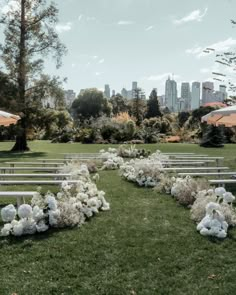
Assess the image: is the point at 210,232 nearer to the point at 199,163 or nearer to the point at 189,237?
the point at 189,237

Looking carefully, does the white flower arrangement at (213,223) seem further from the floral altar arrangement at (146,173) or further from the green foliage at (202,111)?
the green foliage at (202,111)

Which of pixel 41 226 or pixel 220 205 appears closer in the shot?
pixel 41 226

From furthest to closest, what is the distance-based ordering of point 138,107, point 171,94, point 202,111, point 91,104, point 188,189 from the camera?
point 171,94, point 91,104, point 138,107, point 202,111, point 188,189

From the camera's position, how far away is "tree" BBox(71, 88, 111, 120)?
219 feet

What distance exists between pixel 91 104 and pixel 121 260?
63196 millimetres

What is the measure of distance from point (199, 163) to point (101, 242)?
7.12 meters

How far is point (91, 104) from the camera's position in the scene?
67375 millimetres

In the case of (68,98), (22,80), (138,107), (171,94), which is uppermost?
(171,94)

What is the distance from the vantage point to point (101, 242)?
18.0 feet

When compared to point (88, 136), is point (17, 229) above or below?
below

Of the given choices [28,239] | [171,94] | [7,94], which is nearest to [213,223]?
[28,239]

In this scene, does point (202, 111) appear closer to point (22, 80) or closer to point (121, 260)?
point (22, 80)

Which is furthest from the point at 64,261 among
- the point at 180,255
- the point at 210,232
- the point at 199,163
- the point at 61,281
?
the point at 199,163

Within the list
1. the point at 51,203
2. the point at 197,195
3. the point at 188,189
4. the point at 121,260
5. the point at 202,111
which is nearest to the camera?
the point at 121,260
